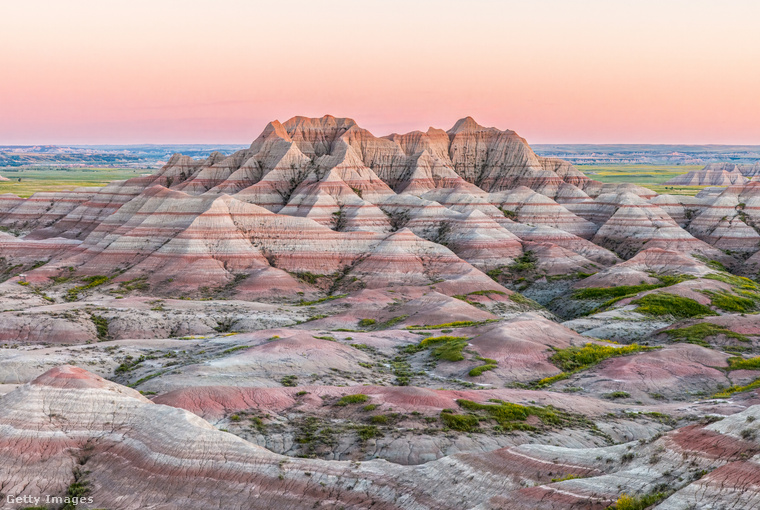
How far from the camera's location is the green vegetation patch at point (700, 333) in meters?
67.3

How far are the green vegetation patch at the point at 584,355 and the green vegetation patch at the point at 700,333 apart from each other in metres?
7.38

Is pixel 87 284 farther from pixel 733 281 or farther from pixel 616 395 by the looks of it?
pixel 733 281

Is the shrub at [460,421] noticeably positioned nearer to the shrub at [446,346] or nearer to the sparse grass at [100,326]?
the shrub at [446,346]

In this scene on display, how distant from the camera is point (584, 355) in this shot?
61500mm

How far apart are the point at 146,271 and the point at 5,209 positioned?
95.5m

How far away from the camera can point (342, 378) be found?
173 feet

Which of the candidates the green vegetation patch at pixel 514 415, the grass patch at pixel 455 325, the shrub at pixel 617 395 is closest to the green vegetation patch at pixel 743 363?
the shrub at pixel 617 395

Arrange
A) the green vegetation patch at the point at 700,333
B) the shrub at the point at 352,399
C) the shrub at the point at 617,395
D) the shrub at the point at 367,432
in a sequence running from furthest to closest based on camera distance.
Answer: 1. the green vegetation patch at the point at 700,333
2. the shrub at the point at 617,395
3. the shrub at the point at 352,399
4. the shrub at the point at 367,432

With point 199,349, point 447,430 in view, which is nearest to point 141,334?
point 199,349

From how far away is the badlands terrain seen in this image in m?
29.4

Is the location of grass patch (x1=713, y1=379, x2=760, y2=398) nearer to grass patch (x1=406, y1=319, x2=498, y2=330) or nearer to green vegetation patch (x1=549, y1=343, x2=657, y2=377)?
green vegetation patch (x1=549, y1=343, x2=657, y2=377)

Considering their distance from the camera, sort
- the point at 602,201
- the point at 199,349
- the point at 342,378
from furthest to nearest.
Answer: the point at 602,201, the point at 199,349, the point at 342,378

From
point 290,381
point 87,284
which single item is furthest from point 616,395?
point 87,284

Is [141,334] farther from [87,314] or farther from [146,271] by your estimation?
[146,271]
